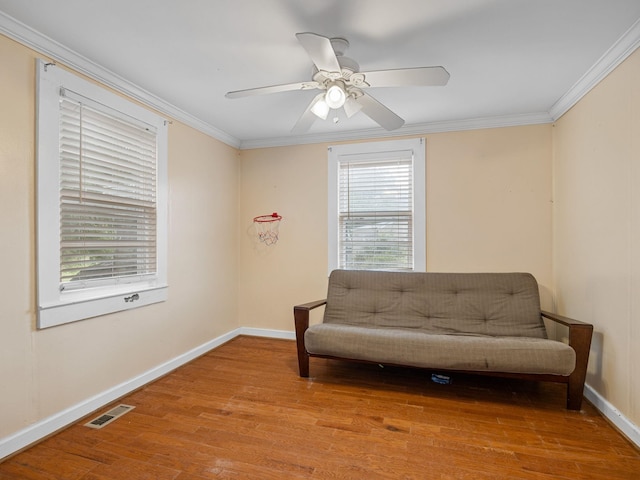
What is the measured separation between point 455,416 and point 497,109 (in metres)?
2.57

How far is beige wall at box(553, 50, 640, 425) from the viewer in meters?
2.00

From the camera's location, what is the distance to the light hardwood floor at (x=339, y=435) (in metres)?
1.74

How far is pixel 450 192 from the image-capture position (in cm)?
344

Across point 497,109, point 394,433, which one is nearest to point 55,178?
point 394,433

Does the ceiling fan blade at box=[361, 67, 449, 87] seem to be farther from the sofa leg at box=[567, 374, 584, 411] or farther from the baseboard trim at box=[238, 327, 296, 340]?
the baseboard trim at box=[238, 327, 296, 340]

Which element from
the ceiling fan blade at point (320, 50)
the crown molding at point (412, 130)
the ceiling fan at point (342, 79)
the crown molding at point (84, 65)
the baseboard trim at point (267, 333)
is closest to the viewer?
the ceiling fan blade at point (320, 50)

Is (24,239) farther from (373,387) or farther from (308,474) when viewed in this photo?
(373,387)

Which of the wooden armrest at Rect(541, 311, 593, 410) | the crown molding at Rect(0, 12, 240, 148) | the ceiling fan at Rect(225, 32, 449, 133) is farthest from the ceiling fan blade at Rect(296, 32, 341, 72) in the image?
the wooden armrest at Rect(541, 311, 593, 410)

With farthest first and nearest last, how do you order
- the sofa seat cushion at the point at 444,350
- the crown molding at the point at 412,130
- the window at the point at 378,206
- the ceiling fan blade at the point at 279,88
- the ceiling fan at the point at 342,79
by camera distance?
the window at the point at 378,206, the crown molding at the point at 412,130, the sofa seat cushion at the point at 444,350, the ceiling fan blade at the point at 279,88, the ceiling fan at the point at 342,79

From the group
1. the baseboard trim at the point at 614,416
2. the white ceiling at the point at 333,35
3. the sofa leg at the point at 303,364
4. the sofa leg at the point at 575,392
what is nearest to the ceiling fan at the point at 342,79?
the white ceiling at the point at 333,35

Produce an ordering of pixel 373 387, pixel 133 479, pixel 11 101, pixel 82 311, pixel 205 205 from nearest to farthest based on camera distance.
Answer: pixel 133 479 < pixel 11 101 < pixel 82 311 < pixel 373 387 < pixel 205 205

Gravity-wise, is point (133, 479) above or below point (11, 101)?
below

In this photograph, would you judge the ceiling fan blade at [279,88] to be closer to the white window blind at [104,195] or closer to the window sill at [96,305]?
the white window blind at [104,195]

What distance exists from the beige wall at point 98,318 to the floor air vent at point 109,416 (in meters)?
0.17
